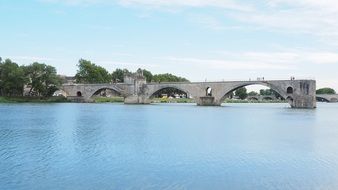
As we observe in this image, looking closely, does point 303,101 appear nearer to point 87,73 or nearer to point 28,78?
point 28,78

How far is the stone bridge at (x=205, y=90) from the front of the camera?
75.9m

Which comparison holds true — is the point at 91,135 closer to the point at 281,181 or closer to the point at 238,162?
the point at 238,162

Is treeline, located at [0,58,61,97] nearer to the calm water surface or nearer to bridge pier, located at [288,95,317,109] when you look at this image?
bridge pier, located at [288,95,317,109]

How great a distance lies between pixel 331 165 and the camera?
2134 centimetres

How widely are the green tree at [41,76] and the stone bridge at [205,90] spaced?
11.7 m

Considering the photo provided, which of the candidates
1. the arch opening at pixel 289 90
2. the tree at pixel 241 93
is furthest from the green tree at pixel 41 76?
the tree at pixel 241 93

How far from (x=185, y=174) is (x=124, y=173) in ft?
7.68

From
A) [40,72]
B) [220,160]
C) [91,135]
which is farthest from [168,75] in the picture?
[220,160]

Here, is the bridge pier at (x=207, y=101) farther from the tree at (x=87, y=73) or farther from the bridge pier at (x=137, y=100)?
the tree at (x=87, y=73)

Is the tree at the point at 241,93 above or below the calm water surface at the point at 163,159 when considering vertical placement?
above

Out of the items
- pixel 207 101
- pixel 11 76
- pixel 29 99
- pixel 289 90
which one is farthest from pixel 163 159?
pixel 29 99

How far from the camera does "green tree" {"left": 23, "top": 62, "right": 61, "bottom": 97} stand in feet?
309

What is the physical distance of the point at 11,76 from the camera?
89750 millimetres

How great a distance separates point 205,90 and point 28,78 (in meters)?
34.9
